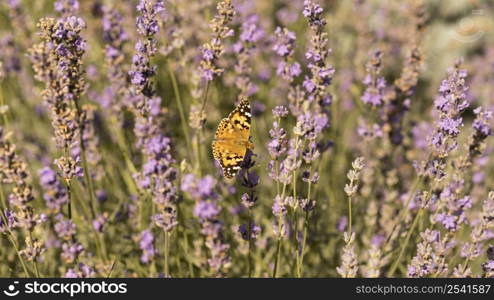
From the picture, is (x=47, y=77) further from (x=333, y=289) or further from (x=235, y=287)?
(x=333, y=289)

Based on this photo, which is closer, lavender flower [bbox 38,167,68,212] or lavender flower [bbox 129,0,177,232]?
lavender flower [bbox 129,0,177,232]

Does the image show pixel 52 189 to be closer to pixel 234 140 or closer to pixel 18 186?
pixel 18 186

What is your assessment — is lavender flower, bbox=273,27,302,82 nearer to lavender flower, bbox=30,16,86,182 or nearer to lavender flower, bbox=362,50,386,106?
lavender flower, bbox=362,50,386,106

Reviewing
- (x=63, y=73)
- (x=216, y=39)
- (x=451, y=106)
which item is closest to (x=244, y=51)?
(x=216, y=39)

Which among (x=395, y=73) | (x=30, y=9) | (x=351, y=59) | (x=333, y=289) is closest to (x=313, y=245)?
(x=333, y=289)

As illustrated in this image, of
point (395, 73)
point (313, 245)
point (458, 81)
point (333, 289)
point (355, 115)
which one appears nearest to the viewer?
point (458, 81)

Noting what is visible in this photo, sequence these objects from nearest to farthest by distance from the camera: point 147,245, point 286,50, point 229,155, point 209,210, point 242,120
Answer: point 209,210 → point 229,155 → point 242,120 → point 286,50 → point 147,245

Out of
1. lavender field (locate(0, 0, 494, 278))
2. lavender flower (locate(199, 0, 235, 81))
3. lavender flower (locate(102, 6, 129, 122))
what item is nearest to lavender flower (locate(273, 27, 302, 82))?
lavender field (locate(0, 0, 494, 278))
